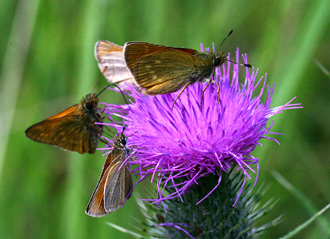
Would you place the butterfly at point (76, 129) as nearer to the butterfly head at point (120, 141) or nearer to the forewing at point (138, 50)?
the butterfly head at point (120, 141)

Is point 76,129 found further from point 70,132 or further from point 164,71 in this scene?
point 164,71

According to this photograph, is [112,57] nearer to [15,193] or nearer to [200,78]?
[200,78]

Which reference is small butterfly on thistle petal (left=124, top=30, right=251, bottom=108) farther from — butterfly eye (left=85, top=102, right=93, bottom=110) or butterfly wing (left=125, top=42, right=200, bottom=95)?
butterfly eye (left=85, top=102, right=93, bottom=110)

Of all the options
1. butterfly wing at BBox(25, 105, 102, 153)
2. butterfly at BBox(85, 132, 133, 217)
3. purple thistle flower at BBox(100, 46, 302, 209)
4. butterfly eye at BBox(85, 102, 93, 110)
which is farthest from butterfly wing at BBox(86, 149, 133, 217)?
butterfly eye at BBox(85, 102, 93, 110)

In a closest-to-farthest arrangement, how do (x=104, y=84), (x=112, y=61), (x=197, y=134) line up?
1. (x=197, y=134)
2. (x=112, y=61)
3. (x=104, y=84)

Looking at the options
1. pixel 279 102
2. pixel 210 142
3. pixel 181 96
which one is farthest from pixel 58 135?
pixel 279 102

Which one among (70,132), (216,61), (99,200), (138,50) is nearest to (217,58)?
(216,61)

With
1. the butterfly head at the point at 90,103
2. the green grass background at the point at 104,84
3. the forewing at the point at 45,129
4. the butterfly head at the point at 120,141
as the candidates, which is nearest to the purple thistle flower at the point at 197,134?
the butterfly head at the point at 120,141
